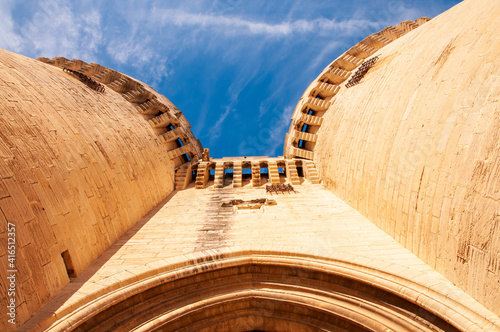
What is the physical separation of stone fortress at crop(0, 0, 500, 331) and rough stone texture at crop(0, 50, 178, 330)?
4 centimetres

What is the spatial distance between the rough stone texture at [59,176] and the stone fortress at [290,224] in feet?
0.12

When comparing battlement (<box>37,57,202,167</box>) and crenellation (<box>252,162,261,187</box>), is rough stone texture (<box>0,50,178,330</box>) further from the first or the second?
crenellation (<box>252,162,261,187</box>)

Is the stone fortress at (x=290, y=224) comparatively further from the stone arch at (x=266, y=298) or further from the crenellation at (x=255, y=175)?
the crenellation at (x=255, y=175)

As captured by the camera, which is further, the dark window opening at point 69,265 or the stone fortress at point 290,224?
the dark window opening at point 69,265

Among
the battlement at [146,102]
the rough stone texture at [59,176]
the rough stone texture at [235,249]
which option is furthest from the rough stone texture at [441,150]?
the battlement at [146,102]

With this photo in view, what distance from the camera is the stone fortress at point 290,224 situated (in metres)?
4.22

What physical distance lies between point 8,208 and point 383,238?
737 centimetres

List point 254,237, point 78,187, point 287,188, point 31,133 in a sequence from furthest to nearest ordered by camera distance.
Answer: point 287,188 → point 254,237 → point 78,187 → point 31,133

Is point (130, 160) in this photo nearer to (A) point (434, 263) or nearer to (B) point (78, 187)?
(B) point (78, 187)

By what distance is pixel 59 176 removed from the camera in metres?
5.69

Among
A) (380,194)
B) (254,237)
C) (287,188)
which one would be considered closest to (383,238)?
(380,194)

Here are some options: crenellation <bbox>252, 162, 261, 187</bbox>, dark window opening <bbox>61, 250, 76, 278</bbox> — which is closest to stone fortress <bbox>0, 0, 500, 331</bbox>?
dark window opening <bbox>61, 250, 76, 278</bbox>

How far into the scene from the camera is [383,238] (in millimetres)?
6301

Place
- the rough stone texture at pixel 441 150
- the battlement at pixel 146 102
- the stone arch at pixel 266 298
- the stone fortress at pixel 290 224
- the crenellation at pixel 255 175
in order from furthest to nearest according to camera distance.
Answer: the battlement at pixel 146 102, the crenellation at pixel 255 175, the stone arch at pixel 266 298, the stone fortress at pixel 290 224, the rough stone texture at pixel 441 150
